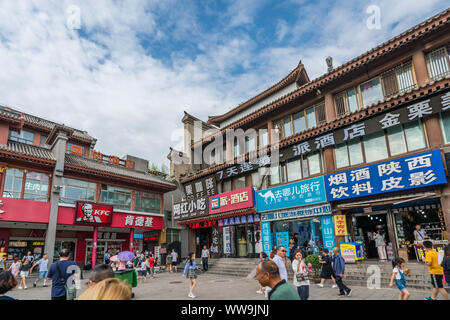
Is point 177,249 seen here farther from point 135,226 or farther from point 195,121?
point 195,121

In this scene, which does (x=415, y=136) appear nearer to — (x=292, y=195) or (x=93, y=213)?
(x=292, y=195)

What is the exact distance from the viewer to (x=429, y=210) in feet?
46.2

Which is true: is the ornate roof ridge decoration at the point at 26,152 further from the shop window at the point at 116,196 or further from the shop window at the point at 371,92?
the shop window at the point at 371,92

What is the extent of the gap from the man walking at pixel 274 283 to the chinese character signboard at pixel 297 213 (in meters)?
13.3

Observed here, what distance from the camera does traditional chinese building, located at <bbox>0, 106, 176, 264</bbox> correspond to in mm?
19094

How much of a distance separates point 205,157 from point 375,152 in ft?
51.4

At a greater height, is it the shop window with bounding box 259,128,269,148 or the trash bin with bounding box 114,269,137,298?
the shop window with bounding box 259,128,269,148

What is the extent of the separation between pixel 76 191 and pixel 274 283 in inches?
878

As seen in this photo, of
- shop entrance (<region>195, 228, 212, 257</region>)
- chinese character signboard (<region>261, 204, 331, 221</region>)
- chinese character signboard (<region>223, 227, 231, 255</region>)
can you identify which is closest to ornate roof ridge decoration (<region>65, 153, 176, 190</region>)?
shop entrance (<region>195, 228, 212, 257</region>)

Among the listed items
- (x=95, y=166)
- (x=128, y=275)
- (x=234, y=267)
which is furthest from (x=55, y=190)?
(x=234, y=267)

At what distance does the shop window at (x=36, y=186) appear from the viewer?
19484 mm

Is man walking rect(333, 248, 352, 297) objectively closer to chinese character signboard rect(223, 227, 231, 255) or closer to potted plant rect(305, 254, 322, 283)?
potted plant rect(305, 254, 322, 283)

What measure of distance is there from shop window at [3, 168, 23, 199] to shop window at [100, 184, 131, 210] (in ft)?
19.2
